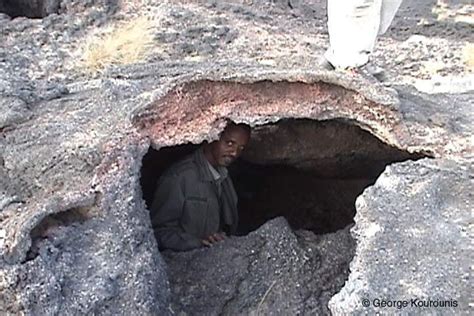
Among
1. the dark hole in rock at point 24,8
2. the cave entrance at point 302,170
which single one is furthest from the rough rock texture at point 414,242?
the dark hole in rock at point 24,8

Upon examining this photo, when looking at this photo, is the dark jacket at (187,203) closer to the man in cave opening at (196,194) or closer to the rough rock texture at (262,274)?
the man in cave opening at (196,194)

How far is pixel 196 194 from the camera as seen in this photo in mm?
5887

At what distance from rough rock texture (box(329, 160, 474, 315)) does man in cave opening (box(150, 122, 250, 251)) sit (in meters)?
1.75

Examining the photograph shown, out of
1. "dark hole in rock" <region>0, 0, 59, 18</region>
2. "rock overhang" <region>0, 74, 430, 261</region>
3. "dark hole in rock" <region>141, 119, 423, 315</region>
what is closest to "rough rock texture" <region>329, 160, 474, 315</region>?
"rock overhang" <region>0, 74, 430, 261</region>

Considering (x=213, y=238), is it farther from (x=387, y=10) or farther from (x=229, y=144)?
(x=387, y=10)

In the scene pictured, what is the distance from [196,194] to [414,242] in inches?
98.6

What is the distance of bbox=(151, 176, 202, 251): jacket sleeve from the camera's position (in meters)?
5.61

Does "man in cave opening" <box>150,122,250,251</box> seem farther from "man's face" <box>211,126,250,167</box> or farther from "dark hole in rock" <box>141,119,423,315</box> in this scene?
"dark hole in rock" <box>141,119,423,315</box>

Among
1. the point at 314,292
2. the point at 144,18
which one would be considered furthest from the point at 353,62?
the point at 144,18

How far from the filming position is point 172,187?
18.9 ft

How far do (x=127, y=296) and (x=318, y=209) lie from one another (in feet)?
11.8
